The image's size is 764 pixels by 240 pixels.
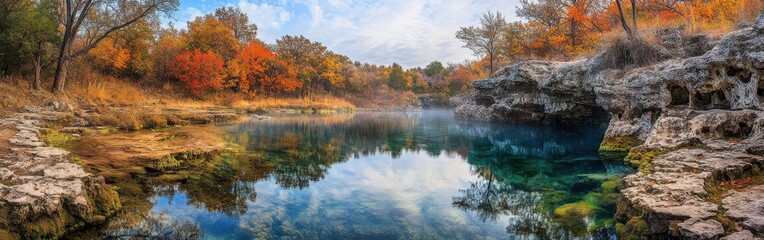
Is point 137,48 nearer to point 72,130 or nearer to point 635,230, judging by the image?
point 72,130

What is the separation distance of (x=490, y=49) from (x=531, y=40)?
5919 millimetres

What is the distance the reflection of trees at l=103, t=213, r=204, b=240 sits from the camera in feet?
18.7

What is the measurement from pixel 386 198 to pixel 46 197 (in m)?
6.06

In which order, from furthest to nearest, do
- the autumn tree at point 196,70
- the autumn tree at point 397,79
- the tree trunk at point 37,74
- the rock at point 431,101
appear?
the autumn tree at point 397,79 → the rock at point 431,101 → the autumn tree at point 196,70 → the tree trunk at point 37,74

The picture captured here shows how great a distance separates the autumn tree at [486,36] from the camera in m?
42.1

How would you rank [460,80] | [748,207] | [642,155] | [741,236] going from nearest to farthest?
1. [741,236]
2. [748,207]
3. [642,155]
4. [460,80]

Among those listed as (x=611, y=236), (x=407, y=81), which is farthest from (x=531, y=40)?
(x=407, y=81)

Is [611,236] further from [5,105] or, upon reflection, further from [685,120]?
[5,105]

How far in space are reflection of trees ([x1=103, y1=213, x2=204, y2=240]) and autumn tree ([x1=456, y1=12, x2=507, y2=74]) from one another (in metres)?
40.4

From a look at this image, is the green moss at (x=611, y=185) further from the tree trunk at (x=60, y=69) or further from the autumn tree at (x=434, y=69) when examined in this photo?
the autumn tree at (x=434, y=69)

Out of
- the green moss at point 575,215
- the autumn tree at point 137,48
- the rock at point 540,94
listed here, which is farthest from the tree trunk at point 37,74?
the rock at point 540,94

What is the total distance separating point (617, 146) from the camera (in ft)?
47.5

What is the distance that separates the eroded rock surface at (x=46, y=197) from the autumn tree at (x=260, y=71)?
141 ft

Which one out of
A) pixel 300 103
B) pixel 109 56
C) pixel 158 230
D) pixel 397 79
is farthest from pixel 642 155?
pixel 397 79
